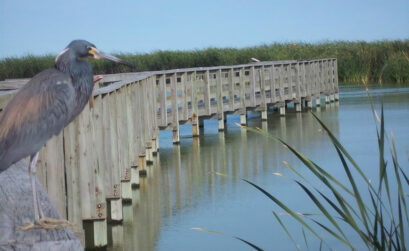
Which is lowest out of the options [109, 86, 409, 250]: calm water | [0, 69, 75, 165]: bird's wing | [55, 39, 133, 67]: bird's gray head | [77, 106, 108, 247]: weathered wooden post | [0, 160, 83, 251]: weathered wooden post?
[109, 86, 409, 250]: calm water

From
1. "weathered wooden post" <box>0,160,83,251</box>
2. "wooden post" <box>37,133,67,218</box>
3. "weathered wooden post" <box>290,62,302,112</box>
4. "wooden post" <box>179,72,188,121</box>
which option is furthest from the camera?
"weathered wooden post" <box>290,62,302,112</box>

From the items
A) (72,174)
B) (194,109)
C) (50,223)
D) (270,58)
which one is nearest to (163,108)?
(194,109)

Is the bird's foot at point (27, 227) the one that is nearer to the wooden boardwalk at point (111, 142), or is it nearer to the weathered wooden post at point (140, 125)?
the wooden boardwalk at point (111, 142)

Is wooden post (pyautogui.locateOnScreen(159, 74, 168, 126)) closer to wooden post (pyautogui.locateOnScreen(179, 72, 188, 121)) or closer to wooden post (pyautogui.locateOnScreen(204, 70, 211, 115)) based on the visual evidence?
wooden post (pyautogui.locateOnScreen(179, 72, 188, 121))

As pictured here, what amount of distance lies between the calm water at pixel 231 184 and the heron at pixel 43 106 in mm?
2613

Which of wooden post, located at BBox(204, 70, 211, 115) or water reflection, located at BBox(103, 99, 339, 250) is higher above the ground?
wooden post, located at BBox(204, 70, 211, 115)

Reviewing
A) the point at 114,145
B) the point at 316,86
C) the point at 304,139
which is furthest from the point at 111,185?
the point at 316,86

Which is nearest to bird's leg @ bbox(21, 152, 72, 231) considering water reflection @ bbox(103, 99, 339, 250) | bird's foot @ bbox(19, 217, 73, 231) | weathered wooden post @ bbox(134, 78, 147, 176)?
bird's foot @ bbox(19, 217, 73, 231)

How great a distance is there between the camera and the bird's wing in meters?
2.99

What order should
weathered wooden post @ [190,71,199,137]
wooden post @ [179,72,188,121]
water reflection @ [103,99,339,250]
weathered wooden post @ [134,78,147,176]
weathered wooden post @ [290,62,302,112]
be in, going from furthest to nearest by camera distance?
weathered wooden post @ [290,62,302,112] → weathered wooden post @ [190,71,199,137] → wooden post @ [179,72,188,121] → weathered wooden post @ [134,78,147,176] → water reflection @ [103,99,339,250]

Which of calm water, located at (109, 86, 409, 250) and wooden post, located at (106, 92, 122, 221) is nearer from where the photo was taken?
wooden post, located at (106, 92, 122, 221)

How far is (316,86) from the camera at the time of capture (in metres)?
24.4

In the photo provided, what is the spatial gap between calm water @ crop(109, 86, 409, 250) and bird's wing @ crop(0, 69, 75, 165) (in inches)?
106

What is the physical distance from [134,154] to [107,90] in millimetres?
2404
